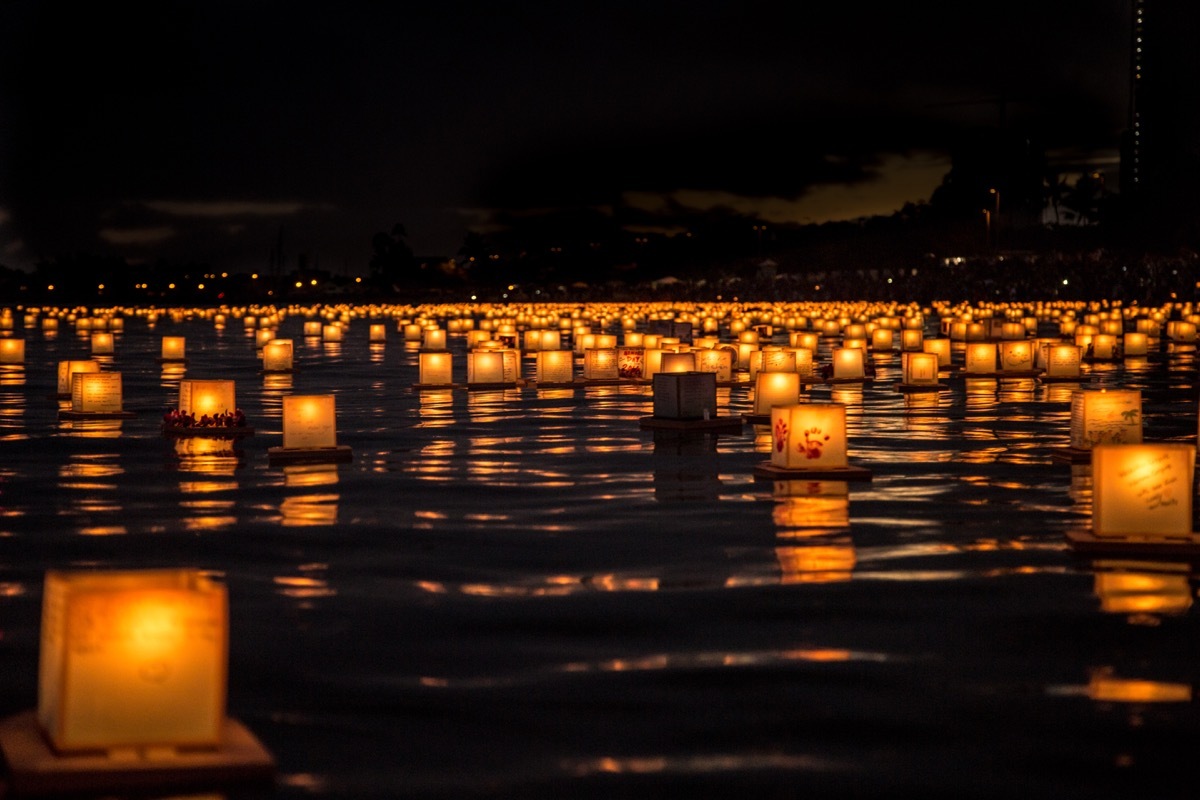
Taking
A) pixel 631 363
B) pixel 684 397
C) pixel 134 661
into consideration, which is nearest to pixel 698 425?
pixel 684 397

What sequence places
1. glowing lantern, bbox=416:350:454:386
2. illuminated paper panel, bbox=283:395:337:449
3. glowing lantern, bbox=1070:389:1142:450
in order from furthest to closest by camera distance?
1. glowing lantern, bbox=416:350:454:386
2. illuminated paper panel, bbox=283:395:337:449
3. glowing lantern, bbox=1070:389:1142:450

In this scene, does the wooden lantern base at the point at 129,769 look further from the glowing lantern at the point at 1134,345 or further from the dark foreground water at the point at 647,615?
the glowing lantern at the point at 1134,345

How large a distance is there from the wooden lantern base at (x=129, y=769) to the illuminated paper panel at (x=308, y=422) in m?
16.2

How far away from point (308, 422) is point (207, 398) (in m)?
4.56

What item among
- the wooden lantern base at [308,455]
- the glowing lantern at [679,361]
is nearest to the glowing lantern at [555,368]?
the glowing lantern at [679,361]

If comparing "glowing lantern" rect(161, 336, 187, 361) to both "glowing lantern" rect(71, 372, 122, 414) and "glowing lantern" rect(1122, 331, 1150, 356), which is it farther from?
"glowing lantern" rect(1122, 331, 1150, 356)

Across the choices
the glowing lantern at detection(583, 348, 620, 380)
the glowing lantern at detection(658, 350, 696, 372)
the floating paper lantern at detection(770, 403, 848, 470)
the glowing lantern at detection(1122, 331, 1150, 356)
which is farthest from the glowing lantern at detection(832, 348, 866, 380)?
the floating paper lantern at detection(770, 403, 848, 470)

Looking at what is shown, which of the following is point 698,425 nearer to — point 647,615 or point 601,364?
point 601,364

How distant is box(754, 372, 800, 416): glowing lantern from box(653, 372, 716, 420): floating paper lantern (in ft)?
3.55

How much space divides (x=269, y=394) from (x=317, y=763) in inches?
1247

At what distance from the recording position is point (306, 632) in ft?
41.7

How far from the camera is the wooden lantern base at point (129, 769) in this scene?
350 inches

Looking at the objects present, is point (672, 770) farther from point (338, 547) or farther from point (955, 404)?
point (955, 404)

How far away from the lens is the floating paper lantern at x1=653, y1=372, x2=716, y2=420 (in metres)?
30.2
